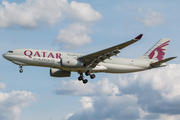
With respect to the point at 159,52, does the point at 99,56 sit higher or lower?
lower

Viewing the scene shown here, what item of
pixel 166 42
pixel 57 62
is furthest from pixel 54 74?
pixel 166 42

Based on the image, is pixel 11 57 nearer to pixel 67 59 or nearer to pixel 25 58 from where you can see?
pixel 25 58

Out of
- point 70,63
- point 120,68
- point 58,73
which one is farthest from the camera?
point 58,73

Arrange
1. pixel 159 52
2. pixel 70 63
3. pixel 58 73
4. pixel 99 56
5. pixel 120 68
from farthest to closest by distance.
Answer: pixel 159 52 < pixel 58 73 < pixel 120 68 < pixel 99 56 < pixel 70 63

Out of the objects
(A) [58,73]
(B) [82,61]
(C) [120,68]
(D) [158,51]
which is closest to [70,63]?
(B) [82,61]

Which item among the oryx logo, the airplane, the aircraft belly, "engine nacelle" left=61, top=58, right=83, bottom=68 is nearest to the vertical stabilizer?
the oryx logo

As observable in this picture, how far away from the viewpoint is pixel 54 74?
157 feet

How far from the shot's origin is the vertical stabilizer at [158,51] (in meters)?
48.8

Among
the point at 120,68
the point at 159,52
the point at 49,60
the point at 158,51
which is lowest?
the point at 120,68

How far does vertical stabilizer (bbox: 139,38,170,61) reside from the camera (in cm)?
4878

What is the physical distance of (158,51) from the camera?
49656 millimetres

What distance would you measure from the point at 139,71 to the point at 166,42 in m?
8.70

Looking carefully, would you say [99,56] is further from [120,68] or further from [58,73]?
[58,73]

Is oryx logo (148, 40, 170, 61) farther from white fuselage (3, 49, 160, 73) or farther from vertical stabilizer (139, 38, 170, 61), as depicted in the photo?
white fuselage (3, 49, 160, 73)
